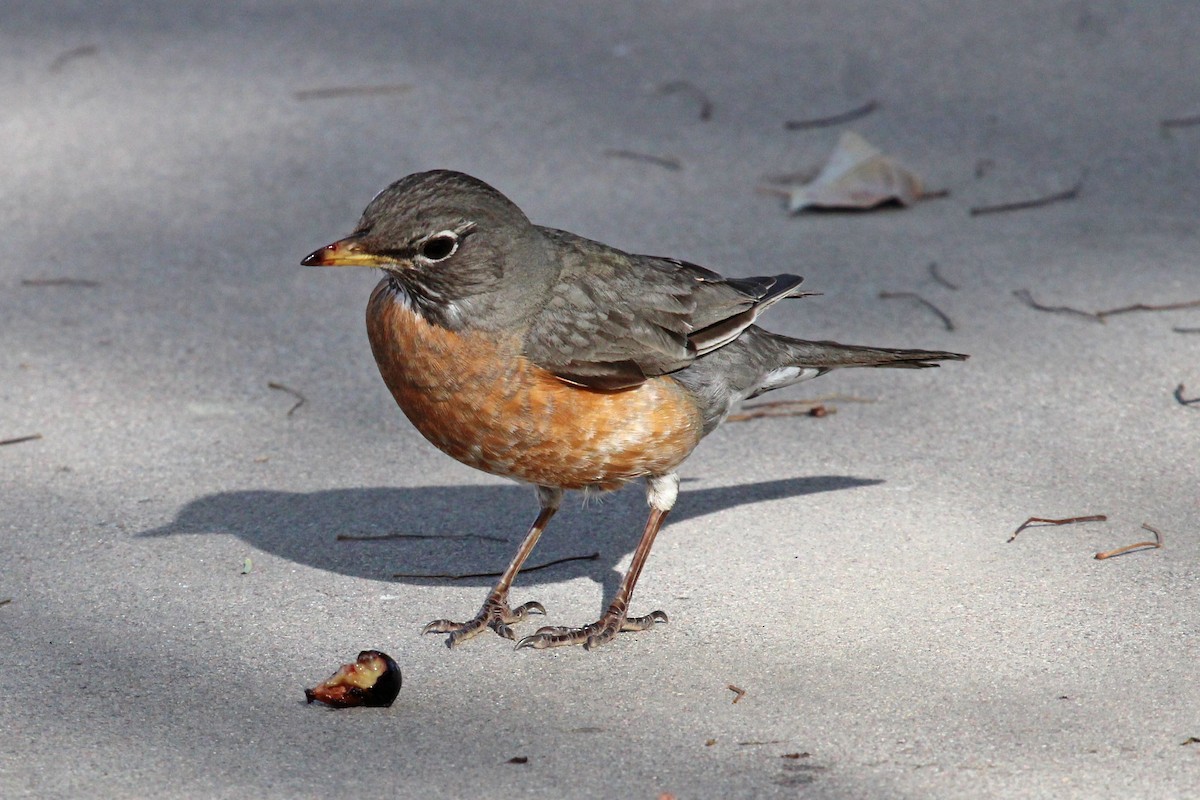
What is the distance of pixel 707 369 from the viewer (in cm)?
456

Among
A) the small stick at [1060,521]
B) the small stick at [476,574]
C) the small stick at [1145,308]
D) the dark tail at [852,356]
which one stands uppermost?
the dark tail at [852,356]

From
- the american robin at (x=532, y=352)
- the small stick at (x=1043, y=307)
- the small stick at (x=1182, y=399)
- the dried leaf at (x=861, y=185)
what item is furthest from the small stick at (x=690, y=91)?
the american robin at (x=532, y=352)

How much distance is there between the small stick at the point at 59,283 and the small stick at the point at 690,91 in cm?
335

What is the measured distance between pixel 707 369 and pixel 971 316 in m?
1.99

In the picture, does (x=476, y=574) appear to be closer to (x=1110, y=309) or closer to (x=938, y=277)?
(x=938, y=277)

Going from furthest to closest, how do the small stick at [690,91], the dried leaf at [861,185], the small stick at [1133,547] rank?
the small stick at [690,91] < the dried leaf at [861,185] < the small stick at [1133,547]

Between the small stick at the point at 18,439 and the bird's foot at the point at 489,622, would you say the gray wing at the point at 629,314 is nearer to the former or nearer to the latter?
the bird's foot at the point at 489,622

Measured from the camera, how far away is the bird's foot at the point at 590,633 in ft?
13.6

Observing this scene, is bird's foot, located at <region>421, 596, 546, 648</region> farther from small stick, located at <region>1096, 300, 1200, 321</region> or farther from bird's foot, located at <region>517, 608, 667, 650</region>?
small stick, located at <region>1096, 300, 1200, 321</region>

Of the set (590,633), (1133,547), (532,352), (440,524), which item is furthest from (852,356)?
(440,524)

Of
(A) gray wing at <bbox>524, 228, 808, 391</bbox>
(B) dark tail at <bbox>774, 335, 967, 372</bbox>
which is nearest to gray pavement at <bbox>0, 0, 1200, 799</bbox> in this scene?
(B) dark tail at <bbox>774, 335, 967, 372</bbox>

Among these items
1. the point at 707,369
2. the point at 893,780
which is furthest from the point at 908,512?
the point at 893,780

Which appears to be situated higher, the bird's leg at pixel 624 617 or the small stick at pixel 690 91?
the small stick at pixel 690 91

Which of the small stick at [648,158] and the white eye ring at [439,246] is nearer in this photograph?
the white eye ring at [439,246]
